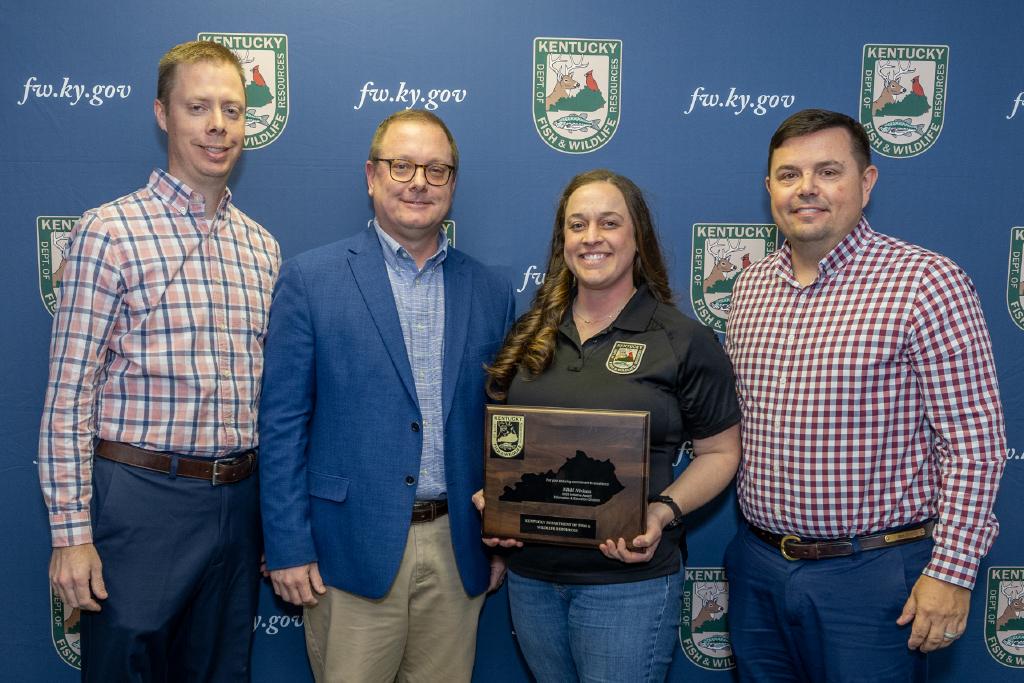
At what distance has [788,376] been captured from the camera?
178 centimetres

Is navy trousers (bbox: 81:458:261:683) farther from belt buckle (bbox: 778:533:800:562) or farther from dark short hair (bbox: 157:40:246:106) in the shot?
belt buckle (bbox: 778:533:800:562)

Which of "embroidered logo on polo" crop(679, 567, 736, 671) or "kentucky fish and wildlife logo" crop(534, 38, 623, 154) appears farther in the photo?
"embroidered logo on polo" crop(679, 567, 736, 671)

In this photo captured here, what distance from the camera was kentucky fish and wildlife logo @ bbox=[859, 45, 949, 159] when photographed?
2346 mm

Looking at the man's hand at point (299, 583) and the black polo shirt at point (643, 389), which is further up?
the black polo shirt at point (643, 389)

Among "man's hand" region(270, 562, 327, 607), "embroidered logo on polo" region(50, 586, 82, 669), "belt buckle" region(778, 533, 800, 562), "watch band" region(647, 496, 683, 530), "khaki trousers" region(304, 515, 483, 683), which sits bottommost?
"embroidered logo on polo" region(50, 586, 82, 669)

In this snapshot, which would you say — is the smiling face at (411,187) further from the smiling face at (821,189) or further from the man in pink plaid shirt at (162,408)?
the smiling face at (821,189)

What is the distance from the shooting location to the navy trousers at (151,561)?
1.74 meters

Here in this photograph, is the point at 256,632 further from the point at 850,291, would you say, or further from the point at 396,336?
the point at 850,291

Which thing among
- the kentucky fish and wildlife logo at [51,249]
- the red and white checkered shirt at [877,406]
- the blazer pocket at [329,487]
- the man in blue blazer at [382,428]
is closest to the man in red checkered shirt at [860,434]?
the red and white checkered shirt at [877,406]

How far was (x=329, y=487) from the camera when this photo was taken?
180 cm

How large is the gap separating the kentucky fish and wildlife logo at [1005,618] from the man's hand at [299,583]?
223 centimetres

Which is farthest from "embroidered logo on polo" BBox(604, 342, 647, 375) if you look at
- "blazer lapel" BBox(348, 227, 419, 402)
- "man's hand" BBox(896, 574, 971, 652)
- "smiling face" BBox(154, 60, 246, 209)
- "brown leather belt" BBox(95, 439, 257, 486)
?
"smiling face" BBox(154, 60, 246, 209)

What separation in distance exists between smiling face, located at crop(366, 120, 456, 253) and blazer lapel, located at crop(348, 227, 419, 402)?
9 cm

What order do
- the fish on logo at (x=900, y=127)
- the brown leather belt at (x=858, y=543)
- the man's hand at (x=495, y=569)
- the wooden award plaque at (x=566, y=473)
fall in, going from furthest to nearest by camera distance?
the fish on logo at (x=900, y=127)
the man's hand at (x=495, y=569)
the brown leather belt at (x=858, y=543)
the wooden award plaque at (x=566, y=473)
